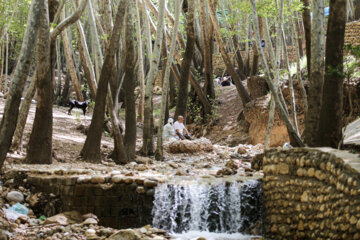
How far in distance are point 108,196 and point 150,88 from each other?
4344 mm

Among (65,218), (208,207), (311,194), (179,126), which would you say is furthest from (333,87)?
(179,126)

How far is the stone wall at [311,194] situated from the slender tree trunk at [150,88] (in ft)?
16.1

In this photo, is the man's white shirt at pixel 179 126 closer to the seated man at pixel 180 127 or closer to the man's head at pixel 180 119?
the seated man at pixel 180 127

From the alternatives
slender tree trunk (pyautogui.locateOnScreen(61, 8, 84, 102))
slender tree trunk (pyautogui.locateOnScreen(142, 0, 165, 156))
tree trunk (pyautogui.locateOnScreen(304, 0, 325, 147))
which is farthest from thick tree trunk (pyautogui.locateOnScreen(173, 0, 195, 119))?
tree trunk (pyautogui.locateOnScreen(304, 0, 325, 147))

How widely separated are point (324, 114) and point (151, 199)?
3.28 meters

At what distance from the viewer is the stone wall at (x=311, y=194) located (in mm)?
4391

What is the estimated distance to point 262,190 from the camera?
301 inches

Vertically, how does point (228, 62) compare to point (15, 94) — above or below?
above

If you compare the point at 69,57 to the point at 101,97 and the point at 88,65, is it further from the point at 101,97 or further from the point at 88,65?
the point at 101,97

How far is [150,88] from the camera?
37.8 feet

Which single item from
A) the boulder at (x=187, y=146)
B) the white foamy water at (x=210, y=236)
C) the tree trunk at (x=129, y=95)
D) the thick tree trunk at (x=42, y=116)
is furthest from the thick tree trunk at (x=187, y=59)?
the white foamy water at (x=210, y=236)

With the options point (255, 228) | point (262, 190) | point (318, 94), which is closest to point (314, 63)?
point (318, 94)

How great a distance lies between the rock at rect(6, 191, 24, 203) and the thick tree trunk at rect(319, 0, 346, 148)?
503 centimetres

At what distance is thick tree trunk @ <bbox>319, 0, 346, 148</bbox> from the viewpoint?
6430mm
